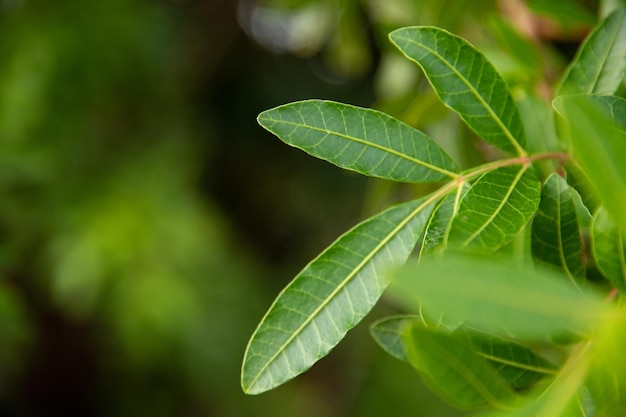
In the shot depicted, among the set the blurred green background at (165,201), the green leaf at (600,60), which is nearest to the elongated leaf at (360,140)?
the green leaf at (600,60)

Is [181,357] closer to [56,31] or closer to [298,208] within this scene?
[298,208]

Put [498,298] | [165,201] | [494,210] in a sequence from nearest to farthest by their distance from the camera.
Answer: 1. [498,298]
2. [494,210]
3. [165,201]

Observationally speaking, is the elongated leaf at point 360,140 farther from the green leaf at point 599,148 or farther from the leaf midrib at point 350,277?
the green leaf at point 599,148

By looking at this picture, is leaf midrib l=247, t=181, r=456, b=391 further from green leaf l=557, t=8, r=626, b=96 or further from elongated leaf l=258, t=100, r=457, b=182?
green leaf l=557, t=8, r=626, b=96

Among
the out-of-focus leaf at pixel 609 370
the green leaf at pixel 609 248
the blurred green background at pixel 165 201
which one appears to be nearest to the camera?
the out-of-focus leaf at pixel 609 370

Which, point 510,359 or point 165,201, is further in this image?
point 165,201

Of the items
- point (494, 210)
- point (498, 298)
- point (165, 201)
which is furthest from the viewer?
point (165, 201)

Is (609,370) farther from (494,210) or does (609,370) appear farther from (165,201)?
(165,201)

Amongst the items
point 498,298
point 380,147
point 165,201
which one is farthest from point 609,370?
point 165,201
